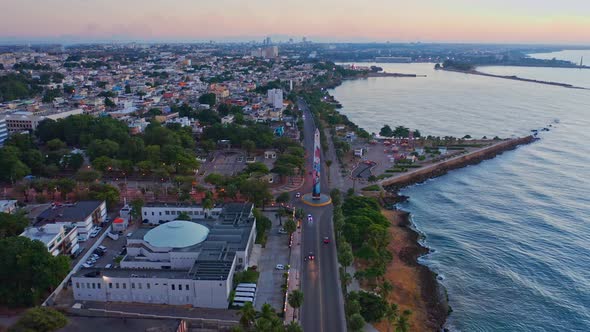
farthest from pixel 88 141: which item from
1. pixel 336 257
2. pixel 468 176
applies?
pixel 468 176

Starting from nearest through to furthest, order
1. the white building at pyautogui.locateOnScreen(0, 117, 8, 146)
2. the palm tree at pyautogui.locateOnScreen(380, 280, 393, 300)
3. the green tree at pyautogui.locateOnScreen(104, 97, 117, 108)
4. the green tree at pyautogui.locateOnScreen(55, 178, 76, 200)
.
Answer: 1. the palm tree at pyautogui.locateOnScreen(380, 280, 393, 300)
2. the green tree at pyautogui.locateOnScreen(55, 178, 76, 200)
3. the white building at pyautogui.locateOnScreen(0, 117, 8, 146)
4. the green tree at pyautogui.locateOnScreen(104, 97, 117, 108)

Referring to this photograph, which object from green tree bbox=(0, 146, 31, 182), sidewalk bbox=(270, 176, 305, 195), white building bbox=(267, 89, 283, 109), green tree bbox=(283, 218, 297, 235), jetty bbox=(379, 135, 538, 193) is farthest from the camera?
white building bbox=(267, 89, 283, 109)

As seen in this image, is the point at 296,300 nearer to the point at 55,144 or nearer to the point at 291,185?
the point at 291,185

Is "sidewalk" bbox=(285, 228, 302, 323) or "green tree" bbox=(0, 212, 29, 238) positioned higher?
"green tree" bbox=(0, 212, 29, 238)

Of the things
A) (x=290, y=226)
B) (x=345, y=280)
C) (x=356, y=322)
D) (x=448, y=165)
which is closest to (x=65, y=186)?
(x=290, y=226)

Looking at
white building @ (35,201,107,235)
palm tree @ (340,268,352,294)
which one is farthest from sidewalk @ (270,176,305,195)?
palm tree @ (340,268,352,294)

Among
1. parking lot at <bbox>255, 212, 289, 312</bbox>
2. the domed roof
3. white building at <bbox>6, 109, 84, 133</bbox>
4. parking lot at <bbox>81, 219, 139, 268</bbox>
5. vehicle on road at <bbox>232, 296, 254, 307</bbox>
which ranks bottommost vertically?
parking lot at <bbox>81, 219, 139, 268</bbox>

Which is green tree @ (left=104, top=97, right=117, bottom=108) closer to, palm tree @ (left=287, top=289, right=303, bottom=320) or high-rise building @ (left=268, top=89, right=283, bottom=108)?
high-rise building @ (left=268, top=89, right=283, bottom=108)
